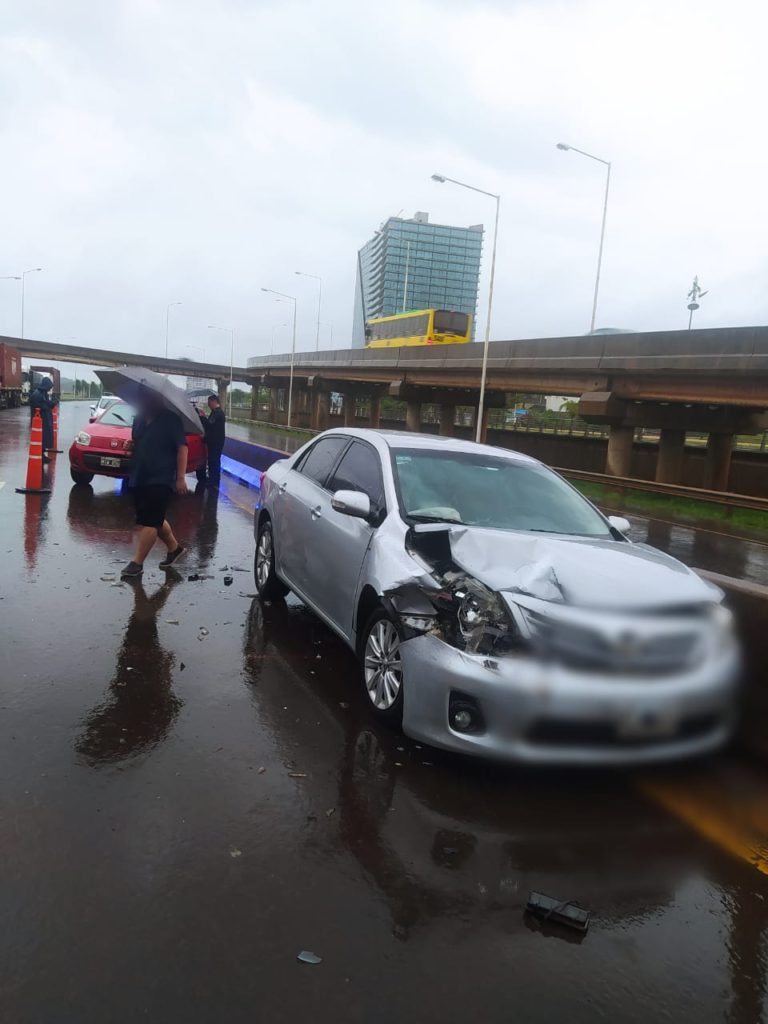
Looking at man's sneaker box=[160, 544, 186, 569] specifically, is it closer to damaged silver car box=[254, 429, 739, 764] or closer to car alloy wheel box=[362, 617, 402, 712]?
damaged silver car box=[254, 429, 739, 764]

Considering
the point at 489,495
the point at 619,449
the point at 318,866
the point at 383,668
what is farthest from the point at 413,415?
the point at 318,866

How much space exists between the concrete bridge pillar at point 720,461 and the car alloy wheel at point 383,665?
31929mm

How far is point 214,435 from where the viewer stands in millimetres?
16188

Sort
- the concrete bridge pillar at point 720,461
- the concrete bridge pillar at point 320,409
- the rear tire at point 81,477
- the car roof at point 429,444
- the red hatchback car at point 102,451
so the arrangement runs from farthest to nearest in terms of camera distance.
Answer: the concrete bridge pillar at point 320,409, the concrete bridge pillar at point 720,461, the rear tire at point 81,477, the red hatchback car at point 102,451, the car roof at point 429,444

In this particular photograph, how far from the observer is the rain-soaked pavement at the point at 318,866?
2652mm

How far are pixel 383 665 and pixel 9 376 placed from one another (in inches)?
1967

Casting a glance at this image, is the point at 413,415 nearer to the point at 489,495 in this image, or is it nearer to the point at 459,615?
the point at 489,495

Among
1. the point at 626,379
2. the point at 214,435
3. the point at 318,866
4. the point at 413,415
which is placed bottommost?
the point at 318,866

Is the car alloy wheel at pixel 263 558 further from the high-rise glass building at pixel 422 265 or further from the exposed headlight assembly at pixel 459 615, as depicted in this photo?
the high-rise glass building at pixel 422 265

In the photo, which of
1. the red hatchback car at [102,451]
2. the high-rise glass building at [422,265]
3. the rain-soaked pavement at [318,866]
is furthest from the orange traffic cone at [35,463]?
the high-rise glass building at [422,265]

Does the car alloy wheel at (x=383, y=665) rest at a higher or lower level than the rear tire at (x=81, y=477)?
higher

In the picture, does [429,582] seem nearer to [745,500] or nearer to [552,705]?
[552,705]

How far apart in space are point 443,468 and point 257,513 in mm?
2698

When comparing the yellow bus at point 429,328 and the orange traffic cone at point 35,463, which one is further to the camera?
the yellow bus at point 429,328
